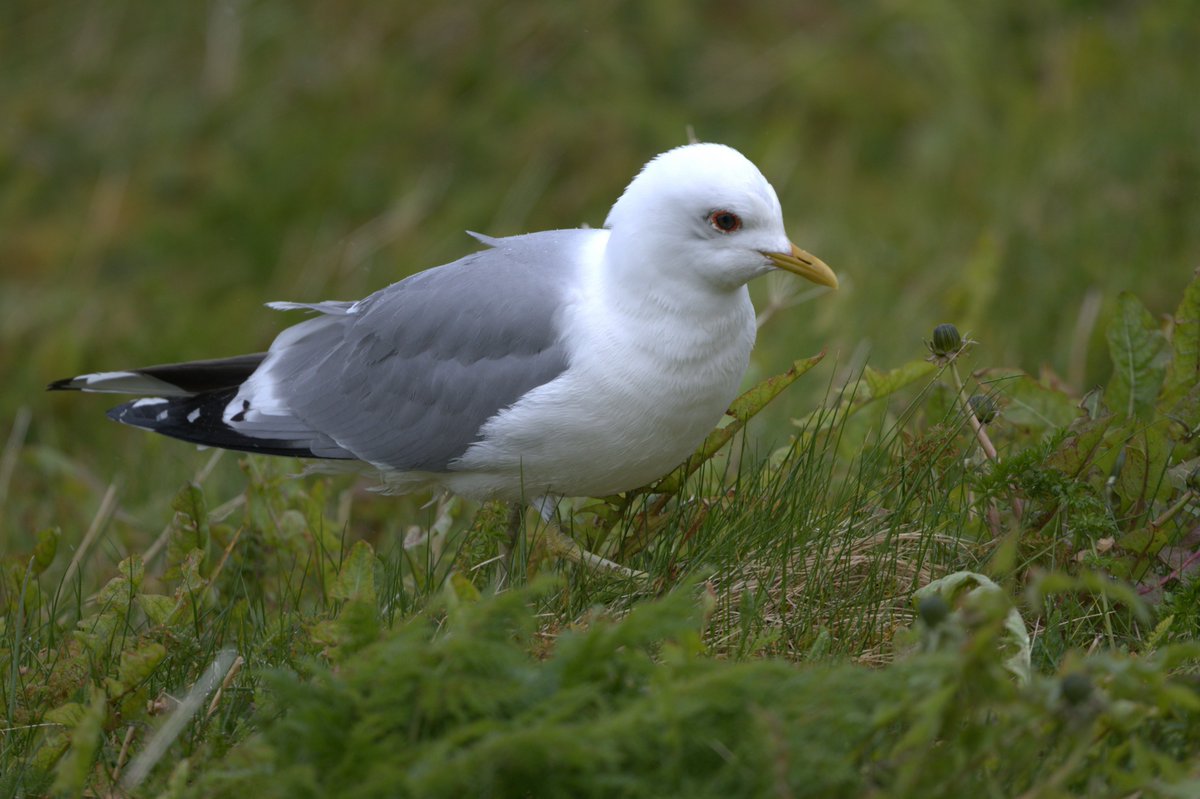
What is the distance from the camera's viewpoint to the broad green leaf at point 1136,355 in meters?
3.79

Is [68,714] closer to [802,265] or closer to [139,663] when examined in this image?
[139,663]

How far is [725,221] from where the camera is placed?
360 cm

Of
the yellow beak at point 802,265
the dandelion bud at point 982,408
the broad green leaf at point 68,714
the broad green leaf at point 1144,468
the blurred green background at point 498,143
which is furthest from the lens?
the blurred green background at point 498,143

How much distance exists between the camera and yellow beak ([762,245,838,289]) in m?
3.60

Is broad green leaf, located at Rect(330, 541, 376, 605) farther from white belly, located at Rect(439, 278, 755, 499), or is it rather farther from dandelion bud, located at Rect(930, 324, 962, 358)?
dandelion bud, located at Rect(930, 324, 962, 358)

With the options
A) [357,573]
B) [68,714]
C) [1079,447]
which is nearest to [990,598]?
[1079,447]

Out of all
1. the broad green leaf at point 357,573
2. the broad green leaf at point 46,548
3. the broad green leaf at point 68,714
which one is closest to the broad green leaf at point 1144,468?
the broad green leaf at point 357,573

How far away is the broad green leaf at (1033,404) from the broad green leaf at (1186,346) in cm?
27

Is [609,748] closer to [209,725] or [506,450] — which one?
[209,725]

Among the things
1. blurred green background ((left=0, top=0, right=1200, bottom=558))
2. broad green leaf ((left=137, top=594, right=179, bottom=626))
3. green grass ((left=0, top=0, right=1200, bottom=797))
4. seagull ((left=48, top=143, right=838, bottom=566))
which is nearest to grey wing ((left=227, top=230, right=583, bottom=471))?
seagull ((left=48, top=143, right=838, bottom=566))

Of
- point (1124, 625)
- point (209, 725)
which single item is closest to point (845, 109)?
point (1124, 625)

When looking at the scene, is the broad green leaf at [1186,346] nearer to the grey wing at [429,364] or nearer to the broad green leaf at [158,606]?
the grey wing at [429,364]

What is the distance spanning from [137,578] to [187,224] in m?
6.08

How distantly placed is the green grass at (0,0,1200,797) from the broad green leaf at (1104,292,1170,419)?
11mm
